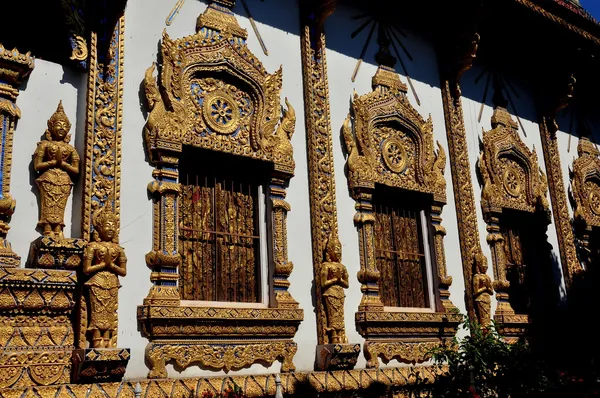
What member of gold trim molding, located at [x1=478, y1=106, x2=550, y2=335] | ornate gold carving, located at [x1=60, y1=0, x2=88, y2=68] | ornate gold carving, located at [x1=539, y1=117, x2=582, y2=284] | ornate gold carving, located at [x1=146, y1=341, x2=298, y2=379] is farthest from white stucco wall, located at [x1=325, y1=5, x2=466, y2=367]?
ornate gold carving, located at [x1=60, y1=0, x2=88, y2=68]

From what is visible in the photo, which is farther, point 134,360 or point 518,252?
point 518,252

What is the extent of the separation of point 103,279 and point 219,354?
1376 millimetres

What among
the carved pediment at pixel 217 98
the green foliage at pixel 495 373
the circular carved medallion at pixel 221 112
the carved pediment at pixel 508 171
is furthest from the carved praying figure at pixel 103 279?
the carved pediment at pixel 508 171

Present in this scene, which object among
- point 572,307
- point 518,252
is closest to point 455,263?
point 518,252

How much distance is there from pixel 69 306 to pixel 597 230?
383 inches

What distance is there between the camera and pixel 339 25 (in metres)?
8.55

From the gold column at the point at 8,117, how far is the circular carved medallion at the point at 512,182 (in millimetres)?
7089

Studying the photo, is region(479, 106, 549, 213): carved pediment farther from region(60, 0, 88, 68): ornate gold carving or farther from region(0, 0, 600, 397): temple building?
region(60, 0, 88, 68): ornate gold carving

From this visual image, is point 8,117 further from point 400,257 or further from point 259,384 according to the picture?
point 400,257

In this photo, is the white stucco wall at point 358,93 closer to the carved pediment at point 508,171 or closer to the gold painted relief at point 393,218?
the gold painted relief at point 393,218

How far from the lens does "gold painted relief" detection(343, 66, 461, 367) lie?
7.64 meters

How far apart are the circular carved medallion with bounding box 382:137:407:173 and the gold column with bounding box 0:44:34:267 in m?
4.45

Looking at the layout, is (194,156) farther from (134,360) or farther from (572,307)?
(572,307)

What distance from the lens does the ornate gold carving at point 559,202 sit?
1075 cm
